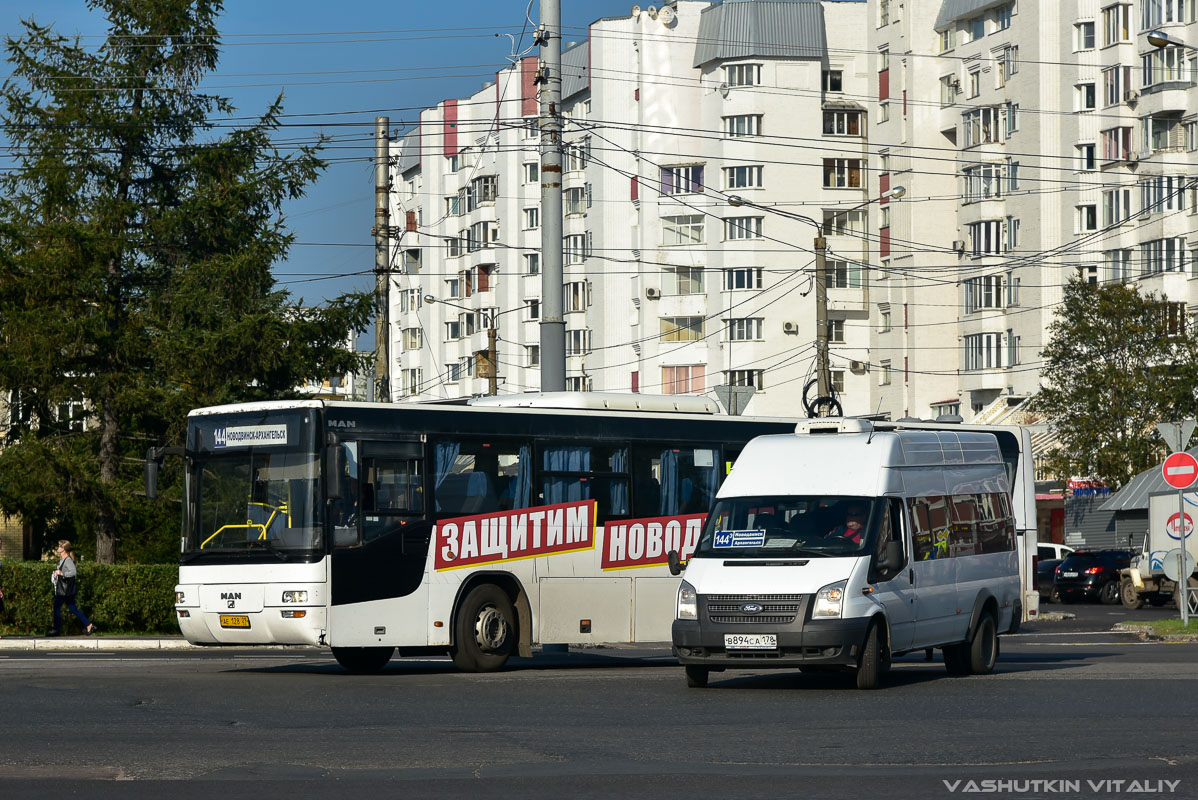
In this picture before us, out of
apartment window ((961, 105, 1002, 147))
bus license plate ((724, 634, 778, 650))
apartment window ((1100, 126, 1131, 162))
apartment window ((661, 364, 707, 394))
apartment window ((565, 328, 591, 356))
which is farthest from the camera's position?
apartment window ((565, 328, 591, 356))

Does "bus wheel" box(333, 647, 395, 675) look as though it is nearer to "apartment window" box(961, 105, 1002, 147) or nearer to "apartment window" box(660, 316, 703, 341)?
"apartment window" box(961, 105, 1002, 147)

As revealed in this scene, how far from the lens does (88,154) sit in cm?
3475

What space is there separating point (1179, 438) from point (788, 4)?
6367cm

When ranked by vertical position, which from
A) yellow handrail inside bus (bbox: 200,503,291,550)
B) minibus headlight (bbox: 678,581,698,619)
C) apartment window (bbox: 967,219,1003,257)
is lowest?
minibus headlight (bbox: 678,581,698,619)

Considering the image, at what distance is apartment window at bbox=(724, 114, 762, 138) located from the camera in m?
88.4

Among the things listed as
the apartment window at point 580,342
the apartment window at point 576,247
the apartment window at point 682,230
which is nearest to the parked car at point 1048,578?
the apartment window at point 682,230

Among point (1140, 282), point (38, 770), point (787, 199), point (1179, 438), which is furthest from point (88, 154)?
point (787, 199)

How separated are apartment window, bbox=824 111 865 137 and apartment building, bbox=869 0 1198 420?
38.1 inches

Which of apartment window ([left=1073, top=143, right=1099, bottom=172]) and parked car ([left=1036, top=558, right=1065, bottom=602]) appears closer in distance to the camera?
parked car ([left=1036, top=558, right=1065, bottom=602])

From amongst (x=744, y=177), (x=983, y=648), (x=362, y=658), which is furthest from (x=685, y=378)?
(x=983, y=648)

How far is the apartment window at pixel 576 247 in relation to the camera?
96.9 m

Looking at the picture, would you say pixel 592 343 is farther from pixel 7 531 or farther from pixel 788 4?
pixel 7 531

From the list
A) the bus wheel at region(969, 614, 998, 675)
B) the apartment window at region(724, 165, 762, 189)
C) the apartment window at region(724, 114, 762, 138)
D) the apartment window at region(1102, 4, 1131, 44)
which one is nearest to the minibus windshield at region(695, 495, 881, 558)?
the bus wheel at region(969, 614, 998, 675)

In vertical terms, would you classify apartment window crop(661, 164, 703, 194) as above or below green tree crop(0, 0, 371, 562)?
above
